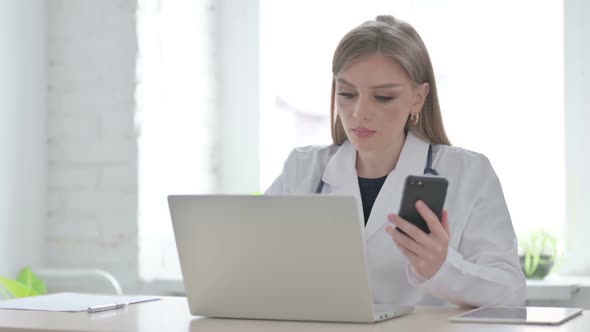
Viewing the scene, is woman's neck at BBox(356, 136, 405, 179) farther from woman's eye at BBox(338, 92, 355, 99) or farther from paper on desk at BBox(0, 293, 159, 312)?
paper on desk at BBox(0, 293, 159, 312)

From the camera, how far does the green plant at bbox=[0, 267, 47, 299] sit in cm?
277

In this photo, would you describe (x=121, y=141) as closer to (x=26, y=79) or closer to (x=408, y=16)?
(x=26, y=79)

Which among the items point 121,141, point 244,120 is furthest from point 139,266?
point 244,120

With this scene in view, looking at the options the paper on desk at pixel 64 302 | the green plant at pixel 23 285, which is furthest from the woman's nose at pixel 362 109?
the green plant at pixel 23 285

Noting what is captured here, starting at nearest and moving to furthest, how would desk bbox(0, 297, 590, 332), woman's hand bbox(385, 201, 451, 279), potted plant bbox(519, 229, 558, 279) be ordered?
desk bbox(0, 297, 590, 332)
woman's hand bbox(385, 201, 451, 279)
potted plant bbox(519, 229, 558, 279)

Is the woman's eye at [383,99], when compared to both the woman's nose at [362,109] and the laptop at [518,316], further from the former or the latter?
the laptop at [518,316]

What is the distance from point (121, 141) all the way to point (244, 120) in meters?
0.53

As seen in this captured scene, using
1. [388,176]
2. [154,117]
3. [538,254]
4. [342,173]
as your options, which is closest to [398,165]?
[388,176]

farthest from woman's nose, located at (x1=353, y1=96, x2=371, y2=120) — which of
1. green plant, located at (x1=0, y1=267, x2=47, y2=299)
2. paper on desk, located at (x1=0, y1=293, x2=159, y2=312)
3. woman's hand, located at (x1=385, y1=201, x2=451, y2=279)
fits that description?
green plant, located at (x1=0, y1=267, x2=47, y2=299)

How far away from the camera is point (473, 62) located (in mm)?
3211

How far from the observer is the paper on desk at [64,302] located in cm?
184

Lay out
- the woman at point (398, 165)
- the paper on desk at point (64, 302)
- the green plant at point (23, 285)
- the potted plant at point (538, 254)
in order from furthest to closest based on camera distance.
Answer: the potted plant at point (538, 254), the green plant at point (23, 285), the woman at point (398, 165), the paper on desk at point (64, 302)

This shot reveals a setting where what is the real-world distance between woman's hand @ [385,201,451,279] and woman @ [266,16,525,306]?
23 centimetres

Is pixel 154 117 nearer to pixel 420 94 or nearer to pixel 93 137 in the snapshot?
pixel 93 137
